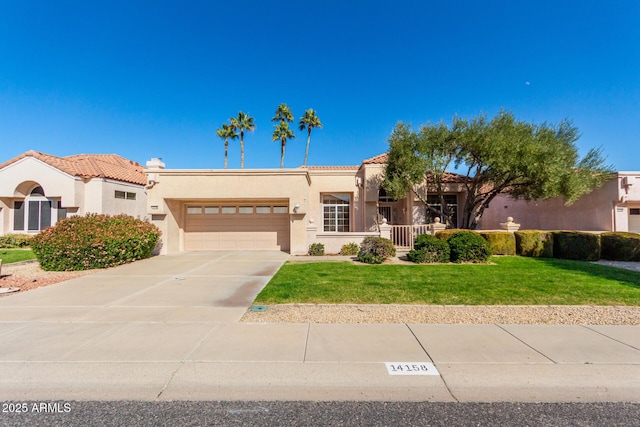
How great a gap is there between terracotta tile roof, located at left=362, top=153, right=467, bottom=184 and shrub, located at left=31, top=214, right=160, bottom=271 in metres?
12.2

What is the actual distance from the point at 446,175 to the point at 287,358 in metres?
17.5

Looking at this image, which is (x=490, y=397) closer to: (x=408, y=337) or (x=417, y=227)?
(x=408, y=337)

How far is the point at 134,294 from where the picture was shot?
720 cm

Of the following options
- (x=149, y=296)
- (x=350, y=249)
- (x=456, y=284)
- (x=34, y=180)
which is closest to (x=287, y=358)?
(x=149, y=296)

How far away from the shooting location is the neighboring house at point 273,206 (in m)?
14.2

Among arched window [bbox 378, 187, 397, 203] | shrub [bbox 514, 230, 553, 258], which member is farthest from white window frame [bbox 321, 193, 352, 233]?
shrub [bbox 514, 230, 553, 258]

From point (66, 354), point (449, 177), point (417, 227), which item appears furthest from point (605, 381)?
point (449, 177)

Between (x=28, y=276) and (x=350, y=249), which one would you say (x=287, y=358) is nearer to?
(x=350, y=249)

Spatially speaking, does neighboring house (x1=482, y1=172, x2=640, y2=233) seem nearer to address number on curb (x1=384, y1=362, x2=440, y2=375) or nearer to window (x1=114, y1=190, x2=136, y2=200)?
address number on curb (x1=384, y1=362, x2=440, y2=375)

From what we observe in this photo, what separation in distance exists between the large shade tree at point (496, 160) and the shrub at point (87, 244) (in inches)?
492

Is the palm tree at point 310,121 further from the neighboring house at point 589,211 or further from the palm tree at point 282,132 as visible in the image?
the neighboring house at point 589,211

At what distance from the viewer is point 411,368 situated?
3.66m

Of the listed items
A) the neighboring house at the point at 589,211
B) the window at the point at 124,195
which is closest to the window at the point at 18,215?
the window at the point at 124,195

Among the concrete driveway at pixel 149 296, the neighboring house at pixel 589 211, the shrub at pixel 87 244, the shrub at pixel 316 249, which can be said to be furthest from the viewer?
the neighboring house at pixel 589 211
